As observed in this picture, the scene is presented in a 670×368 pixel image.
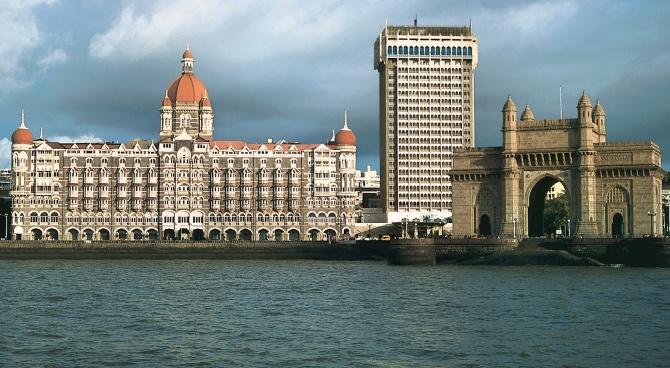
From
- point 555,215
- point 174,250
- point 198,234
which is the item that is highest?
point 555,215

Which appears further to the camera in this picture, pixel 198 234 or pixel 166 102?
pixel 166 102

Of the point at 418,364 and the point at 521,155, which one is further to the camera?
the point at 521,155

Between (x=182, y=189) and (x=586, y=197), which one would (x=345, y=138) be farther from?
(x=586, y=197)

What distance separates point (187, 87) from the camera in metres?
182

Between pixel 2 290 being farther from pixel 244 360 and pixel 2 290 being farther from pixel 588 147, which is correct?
pixel 588 147

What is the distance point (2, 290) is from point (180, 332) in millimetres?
32942

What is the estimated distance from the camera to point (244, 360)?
45.5 meters

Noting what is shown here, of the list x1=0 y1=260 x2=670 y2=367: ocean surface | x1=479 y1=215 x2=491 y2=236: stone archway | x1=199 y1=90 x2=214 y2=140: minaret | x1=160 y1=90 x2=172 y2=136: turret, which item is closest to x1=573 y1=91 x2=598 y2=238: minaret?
x1=479 y1=215 x2=491 y2=236: stone archway

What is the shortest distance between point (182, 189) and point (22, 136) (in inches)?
1166

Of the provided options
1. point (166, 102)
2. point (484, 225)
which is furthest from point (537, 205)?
point (166, 102)

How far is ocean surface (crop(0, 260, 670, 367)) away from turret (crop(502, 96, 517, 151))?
104 feet

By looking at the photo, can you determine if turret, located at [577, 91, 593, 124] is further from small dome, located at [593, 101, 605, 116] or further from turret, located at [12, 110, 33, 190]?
turret, located at [12, 110, 33, 190]

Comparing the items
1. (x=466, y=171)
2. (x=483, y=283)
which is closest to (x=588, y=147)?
(x=466, y=171)

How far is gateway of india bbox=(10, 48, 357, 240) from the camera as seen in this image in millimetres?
169250
